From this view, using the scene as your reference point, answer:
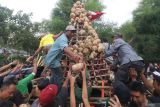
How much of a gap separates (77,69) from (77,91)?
39 cm

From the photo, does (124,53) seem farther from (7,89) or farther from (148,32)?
(148,32)

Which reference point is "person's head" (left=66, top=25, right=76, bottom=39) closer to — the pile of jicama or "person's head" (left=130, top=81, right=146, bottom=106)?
the pile of jicama

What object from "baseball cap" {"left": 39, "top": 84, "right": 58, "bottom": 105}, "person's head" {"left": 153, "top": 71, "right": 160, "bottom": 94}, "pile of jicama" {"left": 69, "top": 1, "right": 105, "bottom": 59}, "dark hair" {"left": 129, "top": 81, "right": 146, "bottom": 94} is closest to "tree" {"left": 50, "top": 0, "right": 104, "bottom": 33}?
"pile of jicama" {"left": 69, "top": 1, "right": 105, "bottom": 59}

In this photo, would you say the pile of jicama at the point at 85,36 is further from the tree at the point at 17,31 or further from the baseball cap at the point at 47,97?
the tree at the point at 17,31

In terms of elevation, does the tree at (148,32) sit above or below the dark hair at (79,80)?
above

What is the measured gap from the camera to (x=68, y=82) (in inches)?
281

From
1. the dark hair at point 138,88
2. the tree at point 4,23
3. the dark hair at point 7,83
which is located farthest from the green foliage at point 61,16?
the dark hair at point 138,88

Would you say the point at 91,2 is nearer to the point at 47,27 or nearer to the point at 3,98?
the point at 47,27

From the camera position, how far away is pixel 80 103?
6891 mm

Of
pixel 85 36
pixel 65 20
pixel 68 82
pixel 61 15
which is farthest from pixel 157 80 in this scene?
pixel 61 15

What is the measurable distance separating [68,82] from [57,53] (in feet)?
6.73

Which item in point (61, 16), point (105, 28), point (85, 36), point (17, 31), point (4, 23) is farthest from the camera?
point (105, 28)

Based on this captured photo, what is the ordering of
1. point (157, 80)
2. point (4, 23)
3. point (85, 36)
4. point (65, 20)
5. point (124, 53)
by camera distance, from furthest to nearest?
1. point (65, 20)
2. point (4, 23)
3. point (85, 36)
4. point (124, 53)
5. point (157, 80)

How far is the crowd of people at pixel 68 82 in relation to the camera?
5.93 m
